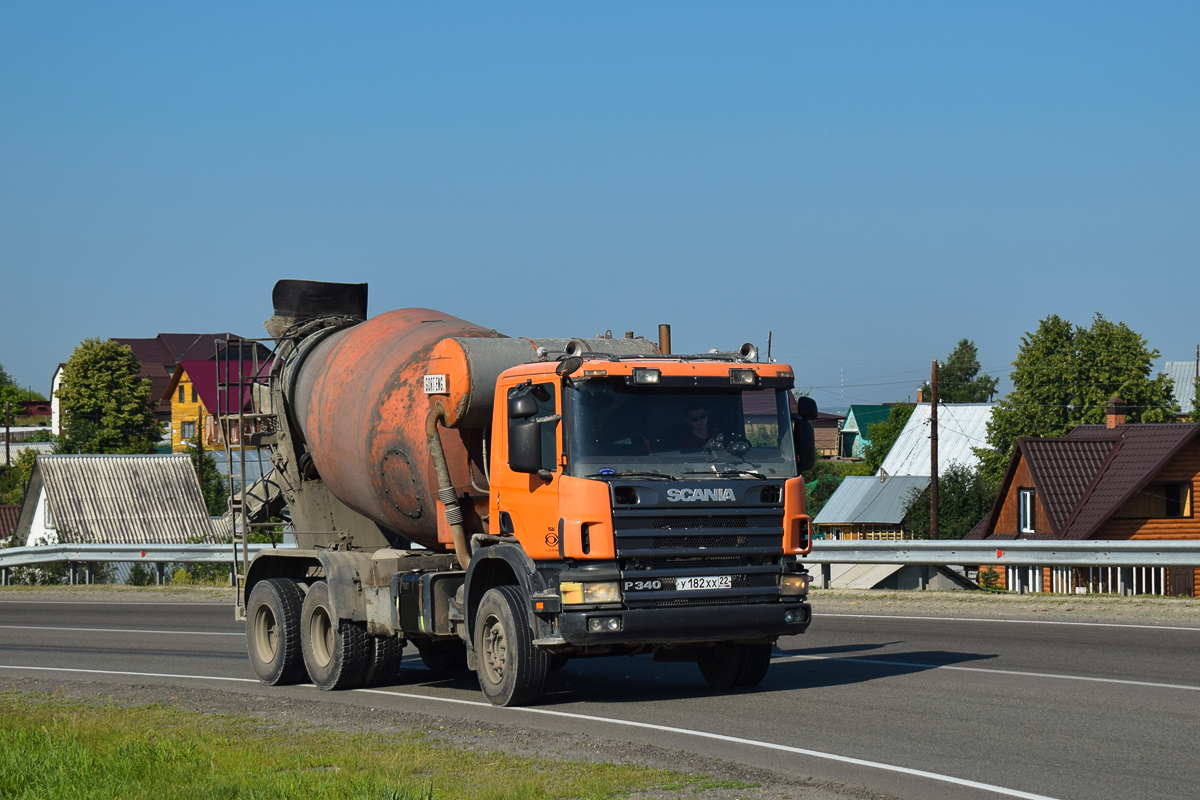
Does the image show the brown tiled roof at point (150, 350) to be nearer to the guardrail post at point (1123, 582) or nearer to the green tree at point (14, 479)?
the green tree at point (14, 479)

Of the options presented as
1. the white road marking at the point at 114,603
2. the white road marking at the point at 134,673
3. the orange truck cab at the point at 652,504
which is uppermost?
the orange truck cab at the point at 652,504

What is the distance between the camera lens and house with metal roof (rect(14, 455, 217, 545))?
52469mm

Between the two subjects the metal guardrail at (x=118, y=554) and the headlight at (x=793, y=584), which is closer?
the headlight at (x=793, y=584)

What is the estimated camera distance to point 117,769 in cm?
866


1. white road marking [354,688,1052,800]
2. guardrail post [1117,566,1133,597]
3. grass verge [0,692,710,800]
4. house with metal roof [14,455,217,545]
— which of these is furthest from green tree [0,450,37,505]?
grass verge [0,692,710,800]

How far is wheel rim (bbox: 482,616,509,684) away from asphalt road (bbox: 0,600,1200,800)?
12.1 inches

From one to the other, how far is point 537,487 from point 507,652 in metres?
1.34

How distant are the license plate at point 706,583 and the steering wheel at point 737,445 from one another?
96 cm

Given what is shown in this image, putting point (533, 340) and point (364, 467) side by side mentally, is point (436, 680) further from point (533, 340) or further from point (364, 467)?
point (533, 340)

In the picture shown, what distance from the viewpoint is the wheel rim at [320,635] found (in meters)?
13.8

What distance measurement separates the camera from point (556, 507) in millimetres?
10727

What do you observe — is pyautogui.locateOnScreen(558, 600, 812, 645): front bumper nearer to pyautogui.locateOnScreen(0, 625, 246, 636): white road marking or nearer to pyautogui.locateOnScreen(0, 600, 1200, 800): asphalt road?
pyautogui.locateOnScreen(0, 600, 1200, 800): asphalt road

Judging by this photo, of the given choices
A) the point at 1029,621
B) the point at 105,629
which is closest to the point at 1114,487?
the point at 1029,621

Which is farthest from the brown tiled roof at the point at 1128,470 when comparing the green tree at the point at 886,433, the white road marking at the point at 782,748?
the green tree at the point at 886,433
